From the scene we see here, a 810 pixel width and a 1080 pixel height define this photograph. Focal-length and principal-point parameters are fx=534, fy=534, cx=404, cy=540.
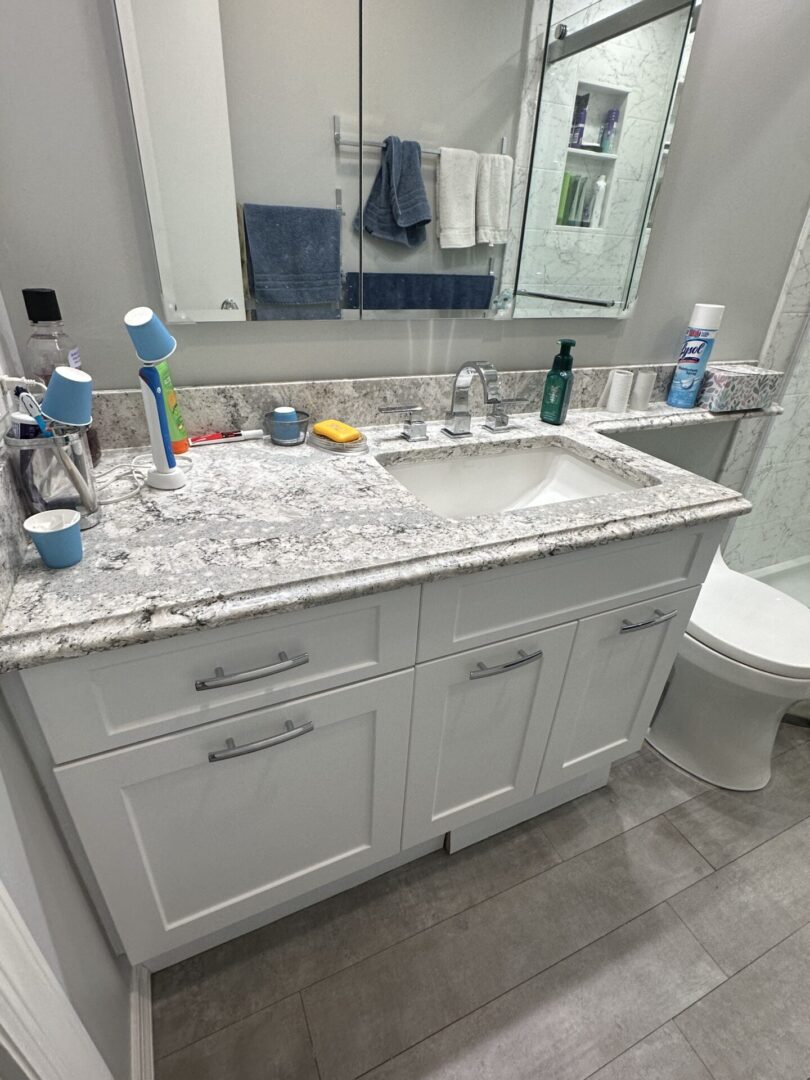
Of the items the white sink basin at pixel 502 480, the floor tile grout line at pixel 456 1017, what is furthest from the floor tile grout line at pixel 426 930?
the white sink basin at pixel 502 480

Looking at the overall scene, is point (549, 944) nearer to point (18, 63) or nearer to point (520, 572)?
point (520, 572)

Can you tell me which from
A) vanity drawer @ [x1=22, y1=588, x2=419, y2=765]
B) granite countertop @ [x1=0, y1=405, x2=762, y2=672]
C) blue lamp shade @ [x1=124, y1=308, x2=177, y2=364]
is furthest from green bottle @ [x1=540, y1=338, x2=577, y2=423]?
blue lamp shade @ [x1=124, y1=308, x2=177, y2=364]

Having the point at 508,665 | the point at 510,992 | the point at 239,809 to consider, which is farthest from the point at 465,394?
the point at 510,992

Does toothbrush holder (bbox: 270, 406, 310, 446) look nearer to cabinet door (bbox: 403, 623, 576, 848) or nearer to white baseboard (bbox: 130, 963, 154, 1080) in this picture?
cabinet door (bbox: 403, 623, 576, 848)

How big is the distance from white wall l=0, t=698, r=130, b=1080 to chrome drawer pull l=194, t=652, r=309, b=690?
22 centimetres

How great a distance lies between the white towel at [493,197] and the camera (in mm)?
1089

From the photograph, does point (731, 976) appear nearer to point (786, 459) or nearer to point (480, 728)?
point (480, 728)

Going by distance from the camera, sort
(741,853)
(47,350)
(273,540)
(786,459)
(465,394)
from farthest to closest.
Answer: (786,459) → (741,853) → (465,394) → (47,350) → (273,540)

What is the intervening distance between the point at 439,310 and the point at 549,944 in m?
1.36

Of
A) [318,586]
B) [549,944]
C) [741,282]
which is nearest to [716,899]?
[549,944]

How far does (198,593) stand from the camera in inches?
24.8

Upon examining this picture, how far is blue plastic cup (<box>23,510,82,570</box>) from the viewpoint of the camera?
642 millimetres

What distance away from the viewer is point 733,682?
1.29 meters

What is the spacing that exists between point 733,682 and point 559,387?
823 mm
